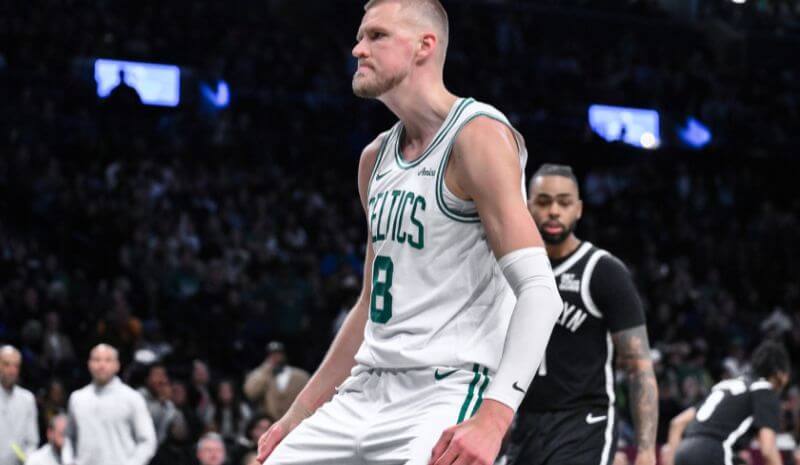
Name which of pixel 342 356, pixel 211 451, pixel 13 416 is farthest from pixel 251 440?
pixel 342 356

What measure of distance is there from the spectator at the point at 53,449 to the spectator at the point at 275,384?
7.94 feet

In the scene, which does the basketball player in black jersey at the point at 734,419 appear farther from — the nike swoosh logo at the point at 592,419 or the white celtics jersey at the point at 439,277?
the white celtics jersey at the point at 439,277

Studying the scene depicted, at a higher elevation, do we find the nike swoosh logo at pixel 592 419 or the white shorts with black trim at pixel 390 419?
the white shorts with black trim at pixel 390 419

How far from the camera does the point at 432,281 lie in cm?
341

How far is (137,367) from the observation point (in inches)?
456

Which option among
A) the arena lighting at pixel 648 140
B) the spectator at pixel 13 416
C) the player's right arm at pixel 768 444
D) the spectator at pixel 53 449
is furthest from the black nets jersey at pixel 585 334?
the arena lighting at pixel 648 140

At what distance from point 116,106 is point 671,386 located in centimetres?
867

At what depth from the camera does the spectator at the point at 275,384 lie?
11.9m

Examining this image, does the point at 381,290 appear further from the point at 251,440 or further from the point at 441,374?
the point at 251,440

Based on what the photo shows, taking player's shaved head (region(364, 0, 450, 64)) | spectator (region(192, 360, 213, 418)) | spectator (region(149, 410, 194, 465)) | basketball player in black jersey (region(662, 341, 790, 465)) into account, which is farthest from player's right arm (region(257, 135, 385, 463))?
spectator (region(192, 360, 213, 418))

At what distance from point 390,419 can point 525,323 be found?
488 mm

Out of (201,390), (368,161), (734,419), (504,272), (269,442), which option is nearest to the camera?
(504,272)

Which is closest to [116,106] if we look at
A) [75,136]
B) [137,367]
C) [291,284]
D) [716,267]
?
[75,136]

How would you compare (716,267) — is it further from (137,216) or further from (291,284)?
(137,216)
